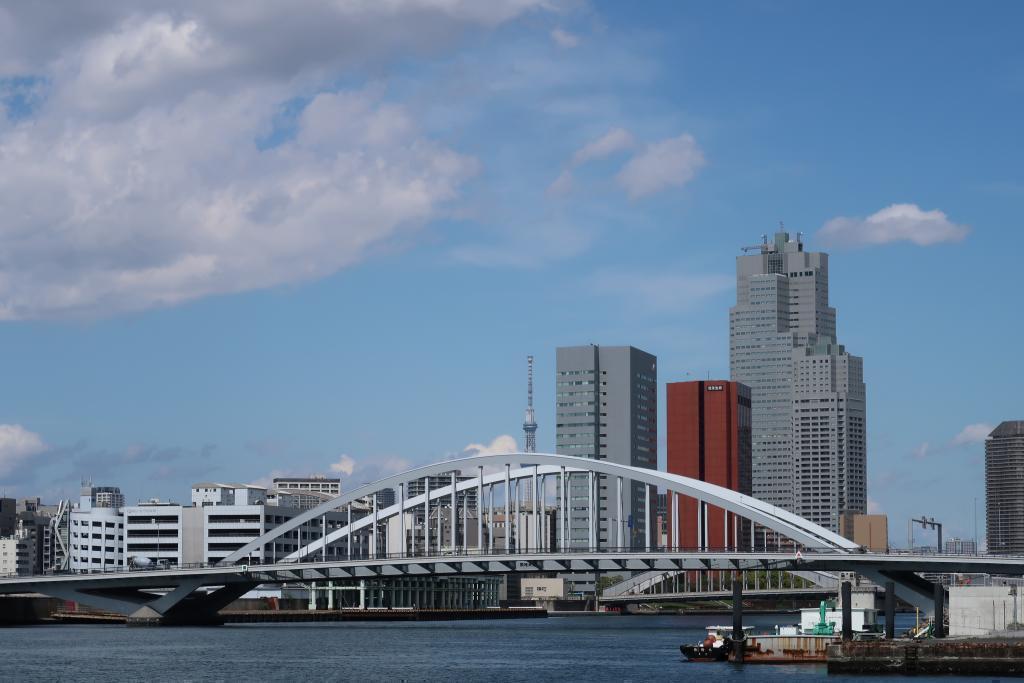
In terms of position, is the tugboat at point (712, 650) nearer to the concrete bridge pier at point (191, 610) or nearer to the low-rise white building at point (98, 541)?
the concrete bridge pier at point (191, 610)

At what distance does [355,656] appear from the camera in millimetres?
90500

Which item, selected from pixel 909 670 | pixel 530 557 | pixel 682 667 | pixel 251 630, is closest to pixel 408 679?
pixel 682 667

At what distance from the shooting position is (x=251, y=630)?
126 meters

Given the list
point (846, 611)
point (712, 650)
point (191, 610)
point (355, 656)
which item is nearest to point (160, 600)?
point (191, 610)

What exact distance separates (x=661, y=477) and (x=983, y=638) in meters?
58.3

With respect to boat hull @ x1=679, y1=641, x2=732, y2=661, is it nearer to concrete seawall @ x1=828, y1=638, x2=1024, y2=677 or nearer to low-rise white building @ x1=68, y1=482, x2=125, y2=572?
concrete seawall @ x1=828, y1=638, x2=1024, y2=677

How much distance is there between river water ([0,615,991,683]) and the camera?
75.1 m

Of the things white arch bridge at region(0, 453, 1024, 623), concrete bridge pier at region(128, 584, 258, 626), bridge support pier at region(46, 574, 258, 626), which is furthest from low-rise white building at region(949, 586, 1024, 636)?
concrete bridge pier at region(128, 584, 258, 626)

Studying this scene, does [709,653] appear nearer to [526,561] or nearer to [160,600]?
[526,561]

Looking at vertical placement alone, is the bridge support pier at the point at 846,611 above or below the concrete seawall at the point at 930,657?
above

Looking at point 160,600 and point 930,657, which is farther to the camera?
point 160,600

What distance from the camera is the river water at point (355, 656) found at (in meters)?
75.1

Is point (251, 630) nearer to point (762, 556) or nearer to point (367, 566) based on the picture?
point (367, 566)

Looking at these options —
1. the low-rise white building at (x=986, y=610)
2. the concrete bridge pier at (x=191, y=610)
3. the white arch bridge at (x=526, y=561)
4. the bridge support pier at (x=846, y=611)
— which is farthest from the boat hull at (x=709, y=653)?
the concrete bridge pier at (x=191, y=610)
